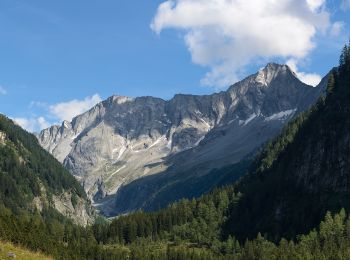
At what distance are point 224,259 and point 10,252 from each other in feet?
398

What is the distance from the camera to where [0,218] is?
410 ft

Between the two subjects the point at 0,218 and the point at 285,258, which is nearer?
the point at 0,218

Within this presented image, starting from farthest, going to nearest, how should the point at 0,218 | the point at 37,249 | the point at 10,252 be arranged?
1. the point at 0,218
2. the point at 37,249
3. the point at 10,252

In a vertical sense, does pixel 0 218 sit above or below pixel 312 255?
above

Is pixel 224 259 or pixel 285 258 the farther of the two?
pixel 224 259

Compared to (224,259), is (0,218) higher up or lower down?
higher up

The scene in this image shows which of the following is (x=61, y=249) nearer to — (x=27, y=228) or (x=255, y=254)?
(x=27, y=228)

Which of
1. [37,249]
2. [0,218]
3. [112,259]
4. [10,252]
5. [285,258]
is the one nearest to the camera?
[10,252]

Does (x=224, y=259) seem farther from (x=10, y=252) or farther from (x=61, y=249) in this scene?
(x=10, y=252)

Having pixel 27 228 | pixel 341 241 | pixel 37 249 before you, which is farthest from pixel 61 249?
pixel 341 241

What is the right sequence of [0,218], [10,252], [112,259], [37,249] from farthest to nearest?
[112,259] < [0,218] < [37,249] < [10,252]

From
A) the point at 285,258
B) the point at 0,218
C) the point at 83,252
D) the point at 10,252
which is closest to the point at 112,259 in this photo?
the point at 83,252

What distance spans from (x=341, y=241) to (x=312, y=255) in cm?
1862

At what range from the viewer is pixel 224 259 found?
19812cm
